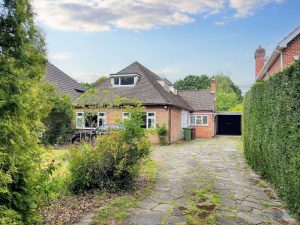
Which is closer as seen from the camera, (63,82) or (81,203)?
(81,203)

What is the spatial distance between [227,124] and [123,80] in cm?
1782

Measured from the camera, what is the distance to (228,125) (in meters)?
36.8

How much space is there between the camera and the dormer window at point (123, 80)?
79.2 feet

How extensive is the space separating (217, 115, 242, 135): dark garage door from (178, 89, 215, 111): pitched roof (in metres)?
4.56

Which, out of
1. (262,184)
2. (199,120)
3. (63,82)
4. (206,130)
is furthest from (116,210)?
(199,120)

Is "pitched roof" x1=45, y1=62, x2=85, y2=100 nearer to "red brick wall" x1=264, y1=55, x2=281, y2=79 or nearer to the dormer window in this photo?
the dormer window

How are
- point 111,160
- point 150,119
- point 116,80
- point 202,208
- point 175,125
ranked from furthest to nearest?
point 116,80, point 175,125, point 150,119, point 111,160, point 202,208

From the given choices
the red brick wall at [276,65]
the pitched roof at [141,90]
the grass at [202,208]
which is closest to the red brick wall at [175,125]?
the pitched roof at [141,90]

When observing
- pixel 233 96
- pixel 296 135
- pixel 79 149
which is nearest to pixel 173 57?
pixel 79 149

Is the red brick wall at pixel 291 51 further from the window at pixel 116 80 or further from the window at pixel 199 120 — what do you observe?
the window at pixel 199 120

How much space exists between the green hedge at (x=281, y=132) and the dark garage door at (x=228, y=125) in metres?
28.2

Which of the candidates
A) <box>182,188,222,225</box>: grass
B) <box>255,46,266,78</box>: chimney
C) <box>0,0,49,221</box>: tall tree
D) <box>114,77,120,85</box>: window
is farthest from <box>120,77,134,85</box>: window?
<box>0,0,49,221</box>: tall tree

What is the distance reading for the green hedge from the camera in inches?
→ 201

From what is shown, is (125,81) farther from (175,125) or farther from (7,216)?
(7,216)
